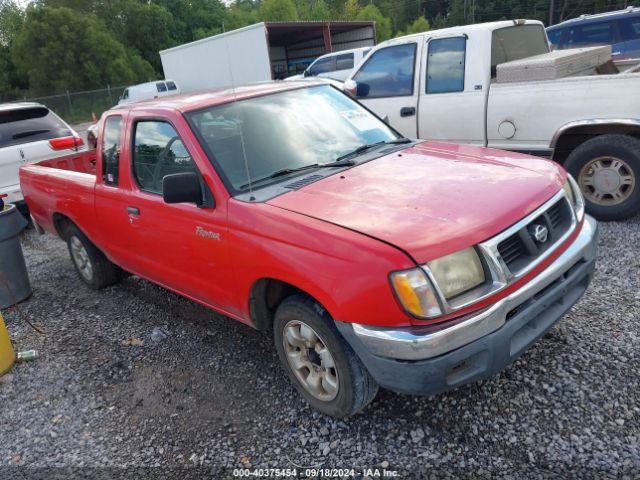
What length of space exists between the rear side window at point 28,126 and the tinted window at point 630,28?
1036 cm

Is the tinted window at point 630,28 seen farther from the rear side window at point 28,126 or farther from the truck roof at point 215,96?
the rear side window at point 28,126

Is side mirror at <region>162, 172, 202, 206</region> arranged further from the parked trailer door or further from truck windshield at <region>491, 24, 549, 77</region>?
the parked trailer door

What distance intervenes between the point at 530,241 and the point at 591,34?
10.1m

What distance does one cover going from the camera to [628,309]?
12.1ft

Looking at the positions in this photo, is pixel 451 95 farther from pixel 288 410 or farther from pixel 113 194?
pixel 288 410

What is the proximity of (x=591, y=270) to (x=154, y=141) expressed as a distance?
305 cm

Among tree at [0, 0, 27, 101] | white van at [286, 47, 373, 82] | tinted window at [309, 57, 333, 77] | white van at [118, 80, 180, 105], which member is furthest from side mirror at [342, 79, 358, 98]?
tree at [0, 0, 27, 101]

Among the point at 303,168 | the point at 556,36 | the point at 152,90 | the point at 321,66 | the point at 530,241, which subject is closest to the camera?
the point at 530,241

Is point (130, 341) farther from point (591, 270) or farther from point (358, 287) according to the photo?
point (591, 270)

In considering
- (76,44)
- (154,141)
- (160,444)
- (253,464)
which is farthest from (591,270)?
(76,44)

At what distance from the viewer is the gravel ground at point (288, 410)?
2.65m

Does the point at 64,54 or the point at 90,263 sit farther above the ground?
the point at 64,54

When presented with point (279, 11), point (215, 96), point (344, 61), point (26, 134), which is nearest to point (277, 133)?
point (215, 96)

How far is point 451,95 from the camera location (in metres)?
5.91
